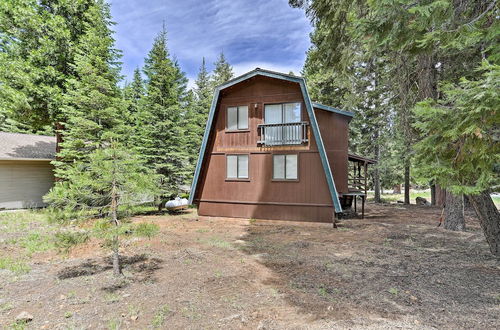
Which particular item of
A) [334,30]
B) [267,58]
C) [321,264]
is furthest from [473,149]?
[267,58]

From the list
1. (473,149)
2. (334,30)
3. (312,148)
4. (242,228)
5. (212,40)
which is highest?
(212,40)

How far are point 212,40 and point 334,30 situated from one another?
8.13 meters

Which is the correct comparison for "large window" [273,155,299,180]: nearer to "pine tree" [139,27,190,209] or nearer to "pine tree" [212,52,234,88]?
"pine tree" [139,27,190,209]

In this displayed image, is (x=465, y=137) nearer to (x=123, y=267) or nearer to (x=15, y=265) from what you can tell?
(x=123, y=267)

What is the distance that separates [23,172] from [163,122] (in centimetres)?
903

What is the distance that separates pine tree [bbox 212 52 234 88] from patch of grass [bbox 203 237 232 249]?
27071 millimetres

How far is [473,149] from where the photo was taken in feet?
10.0

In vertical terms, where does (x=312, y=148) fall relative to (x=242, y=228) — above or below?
above

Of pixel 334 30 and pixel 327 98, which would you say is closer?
pixel 334 30

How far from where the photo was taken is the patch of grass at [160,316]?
3232mm

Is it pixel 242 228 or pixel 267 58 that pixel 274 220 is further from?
pixel 267 58

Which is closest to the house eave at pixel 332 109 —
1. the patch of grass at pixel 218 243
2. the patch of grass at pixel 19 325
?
the patch of grass at pixel 218 243

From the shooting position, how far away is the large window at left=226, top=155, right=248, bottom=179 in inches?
446

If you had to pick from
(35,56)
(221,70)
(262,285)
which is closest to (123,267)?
(262,285)
